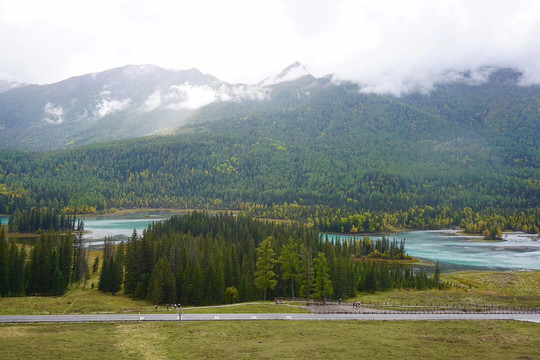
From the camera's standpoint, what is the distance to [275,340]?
45.5m

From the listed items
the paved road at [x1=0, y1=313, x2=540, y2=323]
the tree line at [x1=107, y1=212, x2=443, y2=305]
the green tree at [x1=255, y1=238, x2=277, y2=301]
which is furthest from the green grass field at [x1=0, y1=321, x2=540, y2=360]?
the tree line at [x1=107, y1=212, x2=443, y2=305]

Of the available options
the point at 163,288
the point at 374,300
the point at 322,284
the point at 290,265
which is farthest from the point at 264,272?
the point at 374,300

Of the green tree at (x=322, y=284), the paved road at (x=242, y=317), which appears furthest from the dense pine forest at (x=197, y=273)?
the paved road at (x=242, y=317)

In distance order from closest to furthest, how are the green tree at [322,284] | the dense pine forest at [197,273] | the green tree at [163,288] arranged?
1. the green tree at [322,284]
2. the green tree at [163,288]
3. the dense pine forest at [197,273]

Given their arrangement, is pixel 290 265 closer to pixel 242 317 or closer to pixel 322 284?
pixel 322 284

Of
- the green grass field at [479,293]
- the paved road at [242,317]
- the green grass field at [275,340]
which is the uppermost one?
the green grass field at [275,340]

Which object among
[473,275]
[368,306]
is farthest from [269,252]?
[473,275]

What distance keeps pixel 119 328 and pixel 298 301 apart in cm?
3630

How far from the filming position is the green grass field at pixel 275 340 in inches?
1558

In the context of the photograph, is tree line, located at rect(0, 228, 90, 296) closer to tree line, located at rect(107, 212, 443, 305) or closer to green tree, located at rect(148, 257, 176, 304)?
tree line, located at rect(107, 212, 443, 305)

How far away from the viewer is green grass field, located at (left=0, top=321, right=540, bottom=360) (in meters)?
39.6

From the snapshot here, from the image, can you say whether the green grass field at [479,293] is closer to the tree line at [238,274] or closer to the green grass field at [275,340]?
the tree line at [238,274]

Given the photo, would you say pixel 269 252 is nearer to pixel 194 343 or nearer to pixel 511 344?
pixel 194 343

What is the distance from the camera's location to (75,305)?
66.8 m
